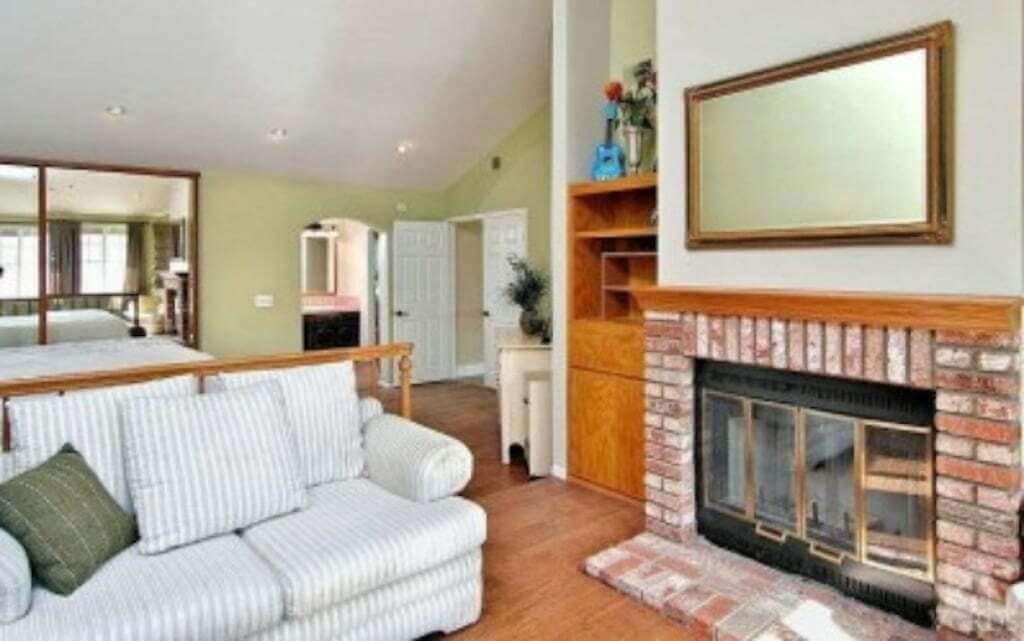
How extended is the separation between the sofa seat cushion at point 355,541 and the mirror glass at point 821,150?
1.79m

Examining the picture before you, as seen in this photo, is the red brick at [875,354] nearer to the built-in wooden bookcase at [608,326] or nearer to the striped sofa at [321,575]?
the built-in wooden bookcase at [608,326]

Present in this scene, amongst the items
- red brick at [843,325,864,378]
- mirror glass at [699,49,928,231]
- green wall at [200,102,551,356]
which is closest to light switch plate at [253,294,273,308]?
green wall at [200,102,551,356]

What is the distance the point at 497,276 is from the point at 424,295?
962 mm

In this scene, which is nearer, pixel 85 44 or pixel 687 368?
pixel 687 368

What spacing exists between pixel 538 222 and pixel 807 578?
460cm

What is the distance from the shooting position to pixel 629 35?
448 cm

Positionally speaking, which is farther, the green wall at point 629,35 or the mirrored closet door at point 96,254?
the mirrored closet door at point 96,254

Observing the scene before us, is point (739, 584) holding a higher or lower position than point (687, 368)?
lower

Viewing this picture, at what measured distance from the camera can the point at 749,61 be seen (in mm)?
2898

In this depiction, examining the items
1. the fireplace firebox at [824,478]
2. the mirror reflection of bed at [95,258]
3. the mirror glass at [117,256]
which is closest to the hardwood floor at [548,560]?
the fireplace firebox at [824,478]

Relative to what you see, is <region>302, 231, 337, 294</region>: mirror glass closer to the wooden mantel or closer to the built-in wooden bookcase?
the built-in wooden bookcase

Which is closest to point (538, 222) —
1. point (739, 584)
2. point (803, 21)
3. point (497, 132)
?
point (497, 132)

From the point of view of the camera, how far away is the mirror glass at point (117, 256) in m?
5.70

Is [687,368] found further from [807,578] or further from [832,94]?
[832,94]
